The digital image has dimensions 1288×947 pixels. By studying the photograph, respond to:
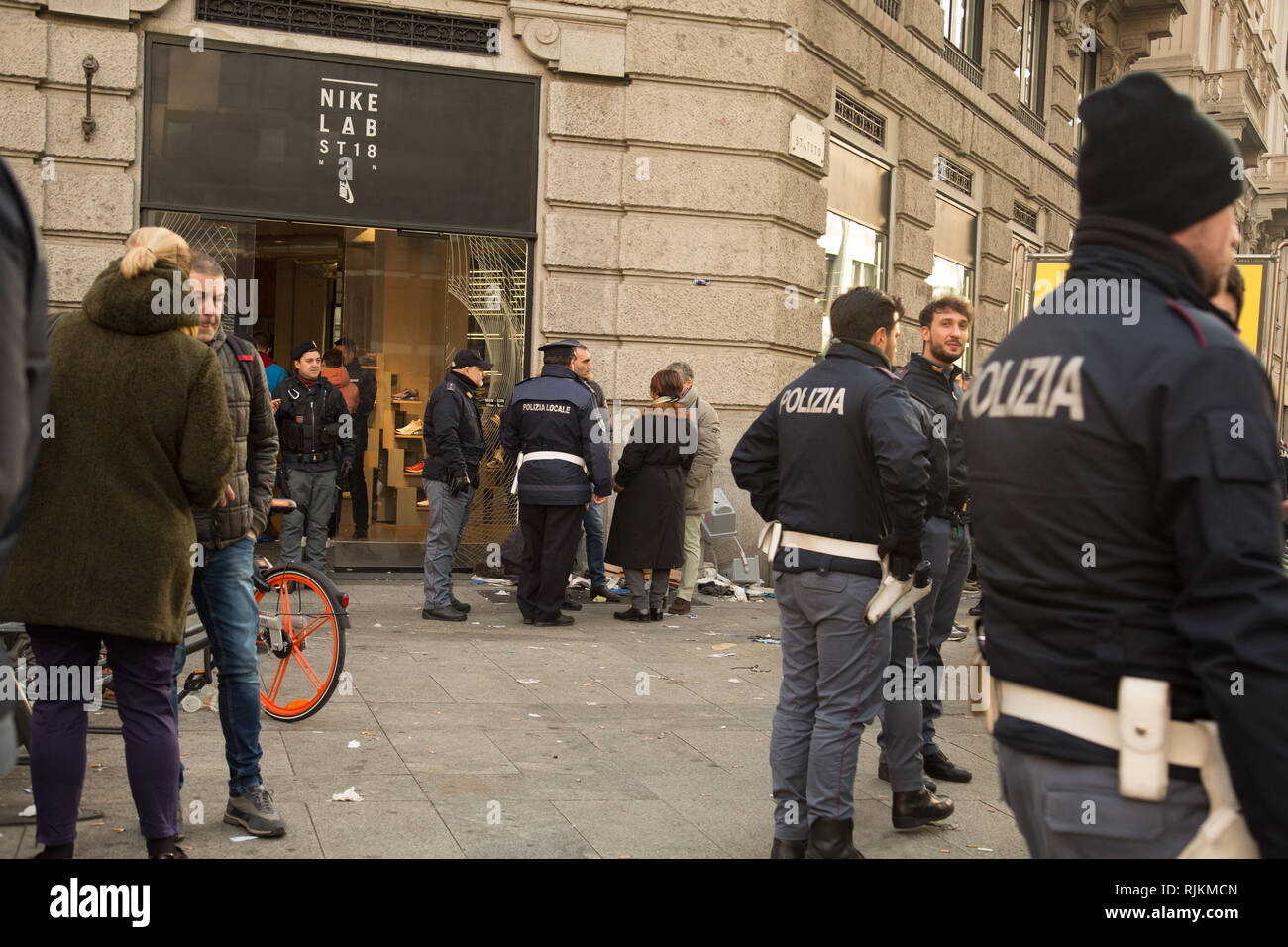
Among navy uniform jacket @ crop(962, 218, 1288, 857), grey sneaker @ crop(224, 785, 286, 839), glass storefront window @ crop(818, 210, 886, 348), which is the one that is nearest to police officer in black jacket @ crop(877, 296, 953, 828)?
grey sneaker @ crop(224, 785, 286, 839)

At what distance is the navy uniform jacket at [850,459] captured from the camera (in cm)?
475

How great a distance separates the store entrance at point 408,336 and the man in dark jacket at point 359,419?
0.02 m

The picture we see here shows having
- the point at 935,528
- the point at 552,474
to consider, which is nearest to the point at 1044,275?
the point at 552,474

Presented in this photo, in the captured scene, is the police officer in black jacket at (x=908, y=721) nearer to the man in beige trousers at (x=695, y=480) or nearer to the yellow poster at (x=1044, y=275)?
the man in beige trousers at (x=695, y=480)

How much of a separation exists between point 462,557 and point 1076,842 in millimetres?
10509

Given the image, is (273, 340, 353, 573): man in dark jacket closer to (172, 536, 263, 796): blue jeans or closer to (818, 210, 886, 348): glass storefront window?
(818, 210, 886, 348): glass storefront window

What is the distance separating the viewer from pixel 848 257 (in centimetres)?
1480

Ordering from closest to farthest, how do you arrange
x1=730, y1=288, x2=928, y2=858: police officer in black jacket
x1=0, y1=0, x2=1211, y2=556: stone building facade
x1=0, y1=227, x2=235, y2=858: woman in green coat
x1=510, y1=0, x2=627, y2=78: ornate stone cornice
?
x1=0, y1=227, x2=235, y2=858: woman in green coat
x1=730, y1=288, x2=928, y2=858: police officer in black jacket
x1=0, y1=0, x2=1211, y2=556: stone building facade
x1=510, y1=0, x2=627, y2=78: ornate stone cornice

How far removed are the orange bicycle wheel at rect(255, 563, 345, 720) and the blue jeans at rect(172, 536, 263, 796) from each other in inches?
64.0

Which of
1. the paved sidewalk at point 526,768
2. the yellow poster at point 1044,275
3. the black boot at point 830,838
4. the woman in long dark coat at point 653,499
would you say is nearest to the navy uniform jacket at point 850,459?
the black boot at point 830,838

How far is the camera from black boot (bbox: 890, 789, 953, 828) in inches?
207

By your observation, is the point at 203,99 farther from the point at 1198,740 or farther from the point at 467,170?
the point at 1198,740

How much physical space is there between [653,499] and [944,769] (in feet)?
16.6
